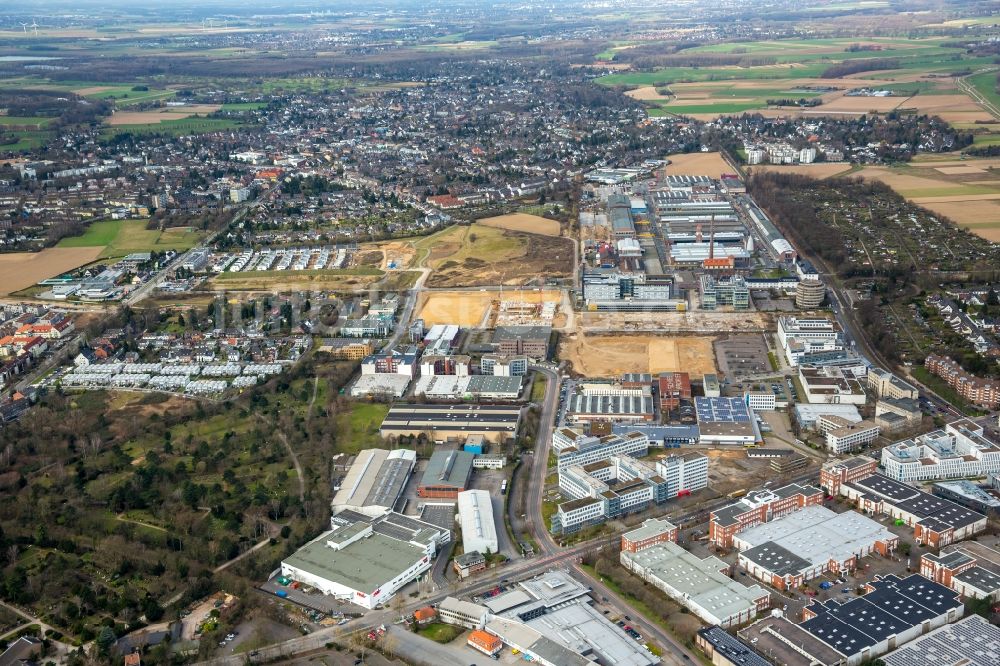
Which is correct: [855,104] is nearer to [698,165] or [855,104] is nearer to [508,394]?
[698,165]

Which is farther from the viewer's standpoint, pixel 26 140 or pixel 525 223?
pixel 26 140

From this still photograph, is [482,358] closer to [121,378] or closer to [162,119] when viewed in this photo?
[121,378]

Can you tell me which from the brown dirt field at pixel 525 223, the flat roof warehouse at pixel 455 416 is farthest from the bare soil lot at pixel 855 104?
the flat roof warehouse at pixel 455 416

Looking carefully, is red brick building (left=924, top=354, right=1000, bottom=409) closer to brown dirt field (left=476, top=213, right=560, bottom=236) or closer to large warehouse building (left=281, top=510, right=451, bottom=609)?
large warehouse building (left=281, top=510, right=451, bottom=609)

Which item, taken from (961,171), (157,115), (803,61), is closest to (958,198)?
(961,171)

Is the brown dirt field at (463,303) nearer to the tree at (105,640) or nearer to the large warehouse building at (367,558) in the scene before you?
the large warehouse building at (367,558)

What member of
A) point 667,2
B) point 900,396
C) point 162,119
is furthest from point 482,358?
point 667,2
